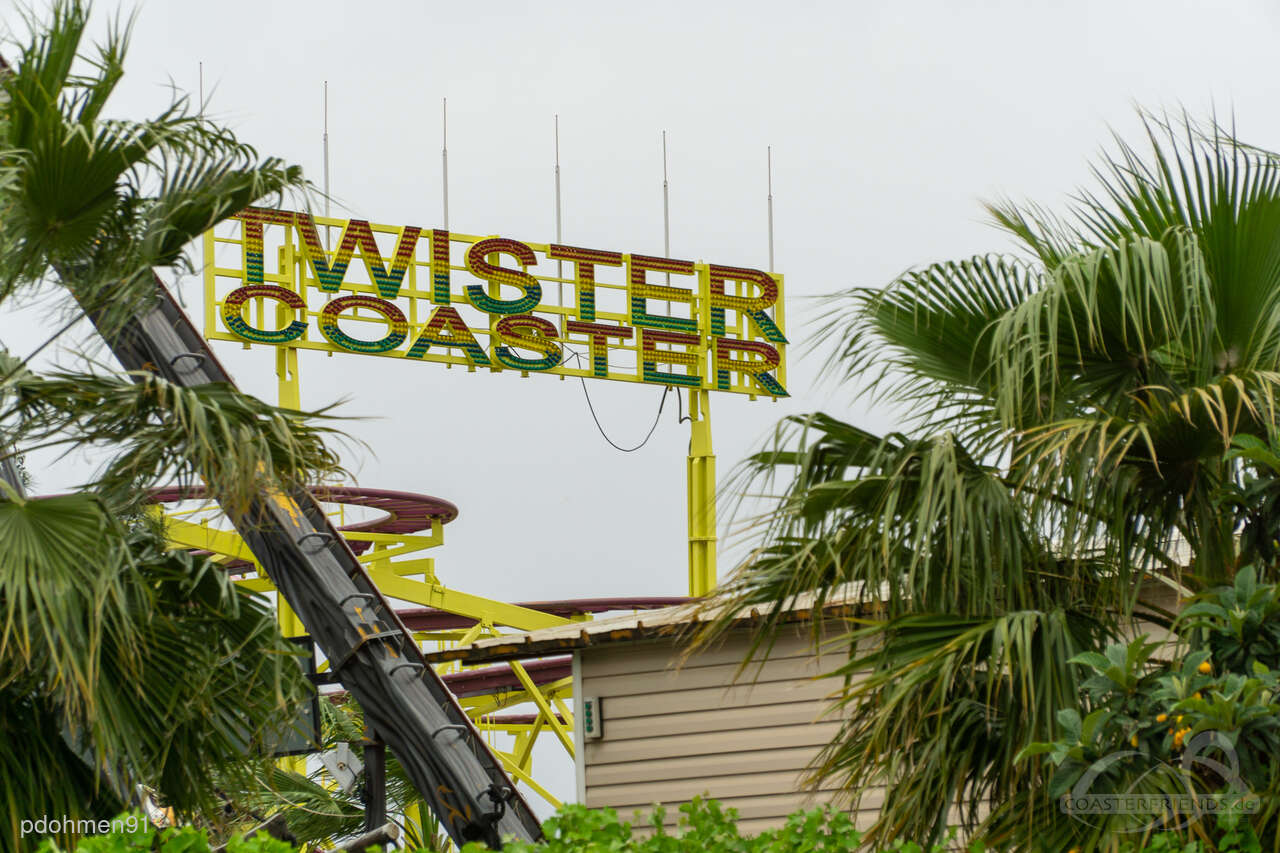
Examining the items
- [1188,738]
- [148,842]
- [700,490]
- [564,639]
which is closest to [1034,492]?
[1188,738]

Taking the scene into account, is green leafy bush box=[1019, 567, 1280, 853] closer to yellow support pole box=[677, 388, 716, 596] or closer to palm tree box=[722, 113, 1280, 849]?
palm tree box=[722, 113, 1280, 849]

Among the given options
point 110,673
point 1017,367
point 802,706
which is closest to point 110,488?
point 110,673

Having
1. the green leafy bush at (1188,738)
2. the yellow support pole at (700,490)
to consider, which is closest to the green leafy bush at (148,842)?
the green leafy bush at (1188,738)

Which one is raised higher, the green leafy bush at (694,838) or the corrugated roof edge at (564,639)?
the corrugated roof edge at (564,639)

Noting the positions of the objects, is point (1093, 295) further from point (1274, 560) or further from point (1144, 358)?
point (1274, 560)

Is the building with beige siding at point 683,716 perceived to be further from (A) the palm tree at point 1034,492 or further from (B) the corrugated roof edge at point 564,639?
(A) the palm tree at point 1034,492

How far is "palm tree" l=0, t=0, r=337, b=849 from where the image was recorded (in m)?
6.46

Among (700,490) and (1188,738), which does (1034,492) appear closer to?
(1188,738)

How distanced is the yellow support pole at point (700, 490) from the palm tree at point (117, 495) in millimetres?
18547

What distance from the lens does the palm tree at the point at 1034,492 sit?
19.4 ft

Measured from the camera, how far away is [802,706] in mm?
10828

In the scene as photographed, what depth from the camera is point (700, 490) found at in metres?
26.7

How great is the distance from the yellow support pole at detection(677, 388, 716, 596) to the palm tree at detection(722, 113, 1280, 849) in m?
19.2

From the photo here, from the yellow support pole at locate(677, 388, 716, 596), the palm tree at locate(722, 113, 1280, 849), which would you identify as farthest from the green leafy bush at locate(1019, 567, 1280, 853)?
the yellow support pole at locate(677, 388, 716, 596)
